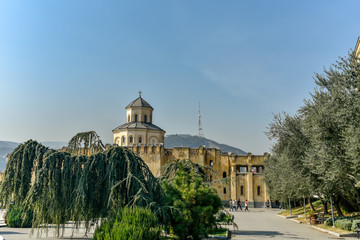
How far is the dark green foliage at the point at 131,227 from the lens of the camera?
8.76 m

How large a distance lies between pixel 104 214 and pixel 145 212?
237 centimetres

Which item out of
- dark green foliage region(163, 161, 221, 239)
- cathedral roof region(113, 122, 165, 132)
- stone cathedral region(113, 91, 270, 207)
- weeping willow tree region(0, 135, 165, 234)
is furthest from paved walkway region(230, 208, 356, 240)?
cathedral roof region(113, 122, 165, 132)

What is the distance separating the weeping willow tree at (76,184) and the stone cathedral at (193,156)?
39.7 m

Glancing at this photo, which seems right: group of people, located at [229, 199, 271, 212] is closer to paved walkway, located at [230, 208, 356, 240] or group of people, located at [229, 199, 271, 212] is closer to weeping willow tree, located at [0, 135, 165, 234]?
paved walkway, located at [230, 208, 356, 240]

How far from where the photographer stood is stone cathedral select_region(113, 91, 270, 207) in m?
51.3

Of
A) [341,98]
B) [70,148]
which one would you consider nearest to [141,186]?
[70,148]

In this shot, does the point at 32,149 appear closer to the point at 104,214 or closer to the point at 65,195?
the point at 65,195

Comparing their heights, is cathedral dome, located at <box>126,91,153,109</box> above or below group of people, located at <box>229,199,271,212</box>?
above

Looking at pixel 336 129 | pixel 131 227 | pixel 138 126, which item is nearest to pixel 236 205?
pixel 138 126

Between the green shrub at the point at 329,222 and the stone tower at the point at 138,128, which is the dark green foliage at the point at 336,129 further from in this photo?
the stone tower at the point at 138,128

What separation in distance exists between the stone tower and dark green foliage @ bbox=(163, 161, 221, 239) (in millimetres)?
42412

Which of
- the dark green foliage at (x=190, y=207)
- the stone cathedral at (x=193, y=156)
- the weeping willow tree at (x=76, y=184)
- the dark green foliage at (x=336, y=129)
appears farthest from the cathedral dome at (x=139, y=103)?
the weeping willow tree at (x=76, y=184)

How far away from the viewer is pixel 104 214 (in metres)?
11.6

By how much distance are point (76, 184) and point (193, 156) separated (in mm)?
43324
